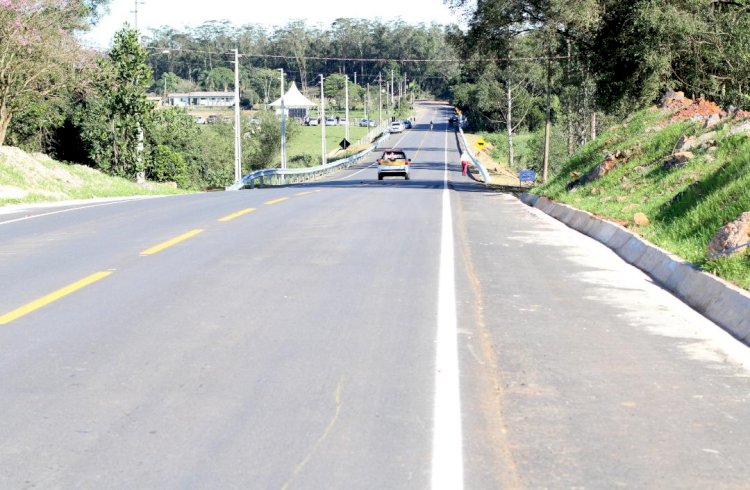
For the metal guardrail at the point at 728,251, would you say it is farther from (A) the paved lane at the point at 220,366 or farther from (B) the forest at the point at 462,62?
(B) the forest at the point at 462,62

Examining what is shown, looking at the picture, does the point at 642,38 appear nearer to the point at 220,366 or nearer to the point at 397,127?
the point at 220,366

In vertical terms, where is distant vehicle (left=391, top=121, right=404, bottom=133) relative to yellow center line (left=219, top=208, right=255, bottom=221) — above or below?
above

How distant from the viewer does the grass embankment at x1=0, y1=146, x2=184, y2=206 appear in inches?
1088

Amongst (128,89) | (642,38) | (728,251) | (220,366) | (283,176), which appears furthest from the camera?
(283,176)

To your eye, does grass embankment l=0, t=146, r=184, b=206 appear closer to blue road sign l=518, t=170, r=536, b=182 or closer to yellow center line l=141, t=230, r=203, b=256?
yellow center line l=141, t=230, r=203, b=256

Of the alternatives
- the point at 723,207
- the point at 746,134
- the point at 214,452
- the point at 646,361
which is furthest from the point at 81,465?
the point at 746,134

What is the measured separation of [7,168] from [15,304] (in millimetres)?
23232

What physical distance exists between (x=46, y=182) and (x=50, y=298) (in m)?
23.4

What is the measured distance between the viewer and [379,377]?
21.8 feet

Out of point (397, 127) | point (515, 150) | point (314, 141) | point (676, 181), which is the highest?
point (397, 127)

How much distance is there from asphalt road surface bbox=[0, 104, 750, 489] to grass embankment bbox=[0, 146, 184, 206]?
15.1m

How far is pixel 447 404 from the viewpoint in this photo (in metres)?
6.02

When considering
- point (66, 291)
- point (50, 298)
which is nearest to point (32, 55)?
point (66, 291)

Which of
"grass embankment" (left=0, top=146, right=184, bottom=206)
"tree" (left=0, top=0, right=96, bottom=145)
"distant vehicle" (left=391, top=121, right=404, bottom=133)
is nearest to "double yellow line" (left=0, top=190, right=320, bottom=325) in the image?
"grass embankment" (left=0, top=146, right=184, bottom=206)
